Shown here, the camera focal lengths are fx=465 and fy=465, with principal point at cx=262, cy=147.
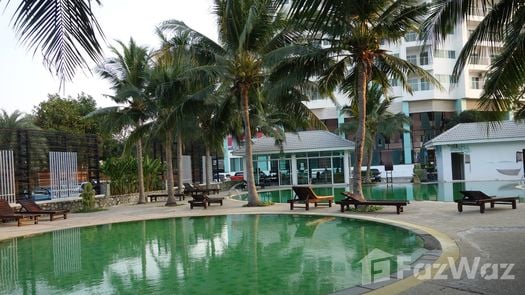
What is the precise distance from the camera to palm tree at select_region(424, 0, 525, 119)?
24.6ft

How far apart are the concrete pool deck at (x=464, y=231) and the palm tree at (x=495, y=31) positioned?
2.94m

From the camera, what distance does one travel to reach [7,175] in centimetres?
1847

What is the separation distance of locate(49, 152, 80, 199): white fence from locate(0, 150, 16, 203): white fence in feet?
7.48

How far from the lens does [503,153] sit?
29.7 m

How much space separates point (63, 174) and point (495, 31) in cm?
1941

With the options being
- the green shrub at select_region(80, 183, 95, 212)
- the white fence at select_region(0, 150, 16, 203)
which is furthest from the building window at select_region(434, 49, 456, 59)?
the white fence at select_region(0, 150, 16, 203)

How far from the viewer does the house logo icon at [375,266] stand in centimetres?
694

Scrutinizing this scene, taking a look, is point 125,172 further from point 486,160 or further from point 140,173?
point 486,160

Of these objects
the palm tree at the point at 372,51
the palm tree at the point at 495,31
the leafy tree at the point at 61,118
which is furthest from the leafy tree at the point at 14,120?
the palm tree at the point at 495,31

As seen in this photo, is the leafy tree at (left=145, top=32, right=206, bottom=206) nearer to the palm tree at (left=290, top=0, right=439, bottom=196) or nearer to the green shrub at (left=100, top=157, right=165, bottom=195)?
the green shrub at (left=100, top=157, right=165, bottom=195)

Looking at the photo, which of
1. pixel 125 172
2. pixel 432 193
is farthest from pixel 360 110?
pixel 125 172

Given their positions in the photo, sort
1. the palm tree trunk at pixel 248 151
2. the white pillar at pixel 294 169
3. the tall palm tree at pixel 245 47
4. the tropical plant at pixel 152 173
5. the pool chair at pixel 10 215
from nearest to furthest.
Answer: the pool chair at pixel 10 215 → the tall palm tree at pixel 245 47 → the palm tree trunk at pixel 248 151 → the tropical plant at pixel 152 173 → the white pillar at pixel 294 169

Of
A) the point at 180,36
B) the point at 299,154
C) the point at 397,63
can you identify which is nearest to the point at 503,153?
the point at 299,154

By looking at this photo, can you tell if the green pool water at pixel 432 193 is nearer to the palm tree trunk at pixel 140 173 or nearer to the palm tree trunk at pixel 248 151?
the palm tree trunk at pixel 248 151
